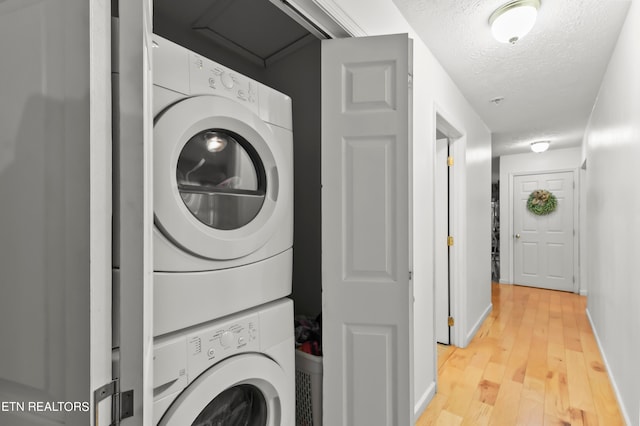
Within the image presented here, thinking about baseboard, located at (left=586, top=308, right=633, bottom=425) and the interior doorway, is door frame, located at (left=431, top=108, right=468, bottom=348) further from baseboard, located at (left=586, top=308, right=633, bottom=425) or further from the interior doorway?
baseboard, located at (left=586, top=308, right=633, bottom=425)

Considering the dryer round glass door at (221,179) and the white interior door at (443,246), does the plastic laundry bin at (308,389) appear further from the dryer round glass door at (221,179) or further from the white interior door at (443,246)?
the white interior door at (443,246)

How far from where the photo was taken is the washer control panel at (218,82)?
0.96 metres

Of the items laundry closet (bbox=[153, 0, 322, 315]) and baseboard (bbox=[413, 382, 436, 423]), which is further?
baseboard (bbox=[413, 382, 436, 423])

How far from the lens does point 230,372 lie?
102cm

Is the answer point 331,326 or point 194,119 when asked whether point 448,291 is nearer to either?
point 331,326

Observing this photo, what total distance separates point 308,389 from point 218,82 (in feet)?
4.61

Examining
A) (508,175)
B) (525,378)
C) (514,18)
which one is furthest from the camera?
(508,175)

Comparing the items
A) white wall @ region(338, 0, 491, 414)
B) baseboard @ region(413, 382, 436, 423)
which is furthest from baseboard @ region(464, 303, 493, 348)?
baseboard @ region(413, 382, 436, 423)

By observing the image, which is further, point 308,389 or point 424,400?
point 424,400

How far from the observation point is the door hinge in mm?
510

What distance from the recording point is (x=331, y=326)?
1.42 metres

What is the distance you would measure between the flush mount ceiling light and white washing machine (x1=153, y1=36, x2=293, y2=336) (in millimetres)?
1341

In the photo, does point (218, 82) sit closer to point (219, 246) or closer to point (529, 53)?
point (219, 246)

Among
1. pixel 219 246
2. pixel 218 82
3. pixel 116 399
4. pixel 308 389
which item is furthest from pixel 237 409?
pixel 218 82
